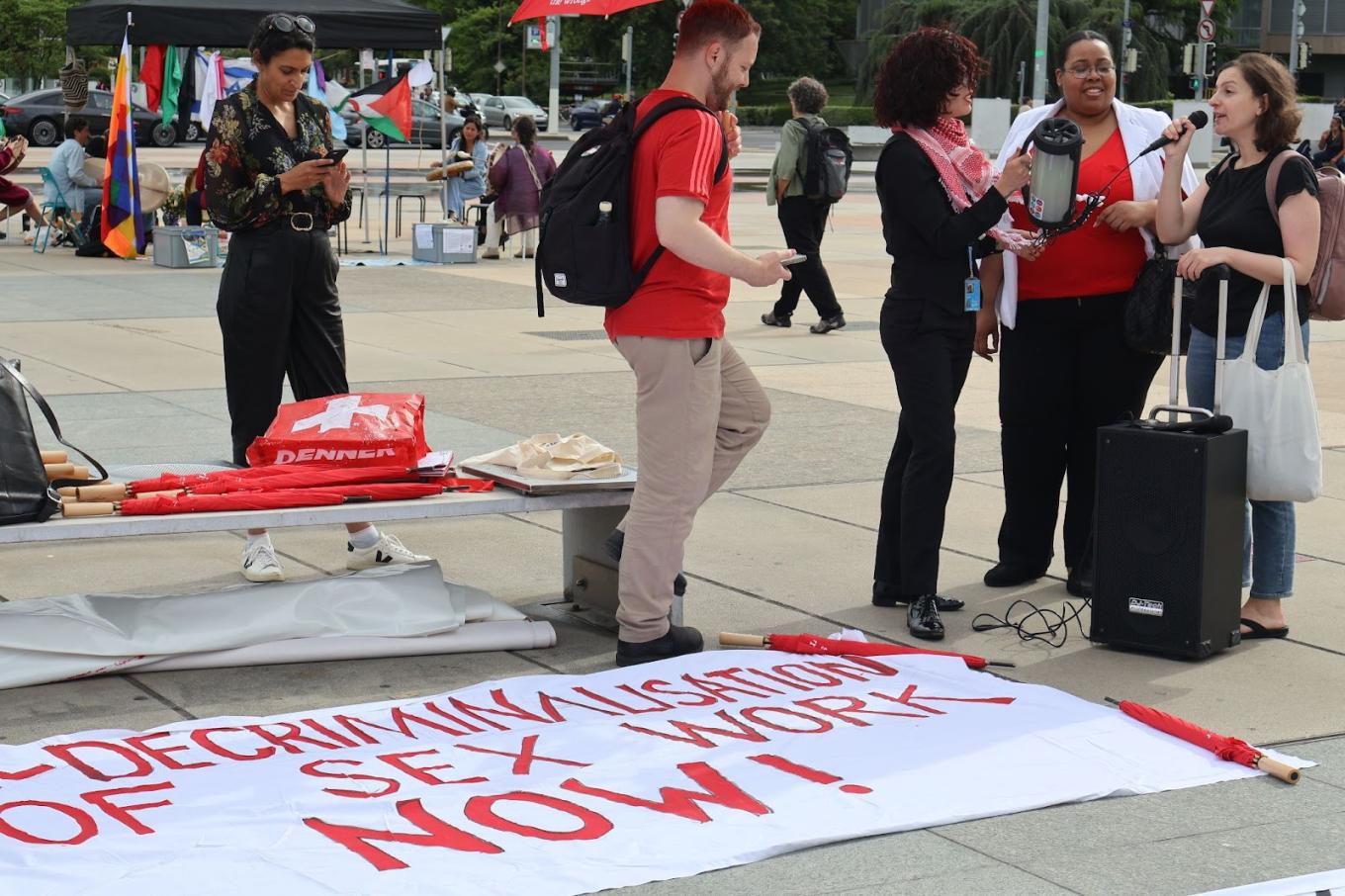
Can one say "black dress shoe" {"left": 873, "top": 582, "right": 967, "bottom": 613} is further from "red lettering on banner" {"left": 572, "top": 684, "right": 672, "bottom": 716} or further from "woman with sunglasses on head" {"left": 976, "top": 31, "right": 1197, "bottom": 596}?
"red lettering on banner" {"left": 572, "top": 684, "right": 672, "bottom": 716}

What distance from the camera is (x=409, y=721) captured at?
480 centimetres

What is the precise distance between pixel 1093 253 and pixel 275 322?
2871mm

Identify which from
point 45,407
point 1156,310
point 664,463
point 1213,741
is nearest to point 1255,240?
point 1156,310

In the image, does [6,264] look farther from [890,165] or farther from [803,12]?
[803,12]

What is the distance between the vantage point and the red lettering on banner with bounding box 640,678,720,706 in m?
4.98

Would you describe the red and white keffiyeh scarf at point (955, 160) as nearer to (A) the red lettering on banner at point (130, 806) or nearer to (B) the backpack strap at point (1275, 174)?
(B) the backpack strap at point (1275, 174)

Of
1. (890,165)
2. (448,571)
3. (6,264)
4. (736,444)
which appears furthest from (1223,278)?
(6,264)

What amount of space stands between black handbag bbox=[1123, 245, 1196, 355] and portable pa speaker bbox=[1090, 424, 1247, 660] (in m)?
0.47

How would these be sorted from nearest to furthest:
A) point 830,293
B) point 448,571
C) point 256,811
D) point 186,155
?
point 256,811
point 448,571
point 830,293
point 186,155

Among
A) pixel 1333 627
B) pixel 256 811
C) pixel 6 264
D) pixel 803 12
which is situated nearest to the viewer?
pixel 256 811

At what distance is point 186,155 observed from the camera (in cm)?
4144

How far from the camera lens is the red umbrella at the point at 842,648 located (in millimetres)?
5426

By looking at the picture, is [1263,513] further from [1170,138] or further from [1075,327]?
[1170,138]

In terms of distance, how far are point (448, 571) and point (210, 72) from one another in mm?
13923
